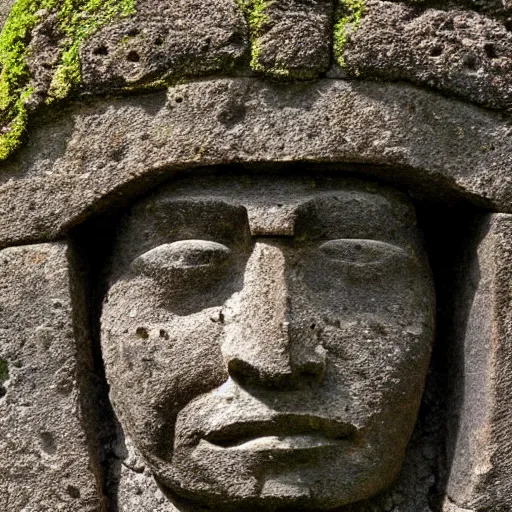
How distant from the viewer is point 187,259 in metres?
2.55

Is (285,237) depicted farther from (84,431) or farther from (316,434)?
(84,431)

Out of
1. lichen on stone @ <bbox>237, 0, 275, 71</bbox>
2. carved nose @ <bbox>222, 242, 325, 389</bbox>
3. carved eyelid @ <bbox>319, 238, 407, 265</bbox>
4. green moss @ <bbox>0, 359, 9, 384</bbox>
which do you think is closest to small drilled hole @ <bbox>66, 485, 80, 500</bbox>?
green moss @ <bbox>0, 359, 9, 384</bbox>

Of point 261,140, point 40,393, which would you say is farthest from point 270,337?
point 40,393

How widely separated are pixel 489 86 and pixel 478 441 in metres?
0.79

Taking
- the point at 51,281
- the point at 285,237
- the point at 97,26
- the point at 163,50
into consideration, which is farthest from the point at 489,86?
the point at 51,281

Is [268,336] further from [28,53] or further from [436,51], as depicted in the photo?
[28,53]

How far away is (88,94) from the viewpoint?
2588mm

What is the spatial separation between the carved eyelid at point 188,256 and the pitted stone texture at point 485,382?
572 millimetres

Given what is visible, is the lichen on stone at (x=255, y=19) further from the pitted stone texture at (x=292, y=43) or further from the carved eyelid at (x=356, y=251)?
the carved eyelid at (x=356, y=251)

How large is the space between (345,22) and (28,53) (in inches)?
28.9

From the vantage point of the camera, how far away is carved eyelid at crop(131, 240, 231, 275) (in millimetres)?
2545

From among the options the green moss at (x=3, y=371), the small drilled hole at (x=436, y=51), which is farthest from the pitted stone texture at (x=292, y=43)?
the green moss at (x=3, y=371)

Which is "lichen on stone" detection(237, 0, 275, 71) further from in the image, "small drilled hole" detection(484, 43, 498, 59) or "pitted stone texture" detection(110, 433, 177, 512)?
"pitted stone texture" detection(110, 433, 177, 512)

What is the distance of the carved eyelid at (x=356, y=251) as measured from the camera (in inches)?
100
